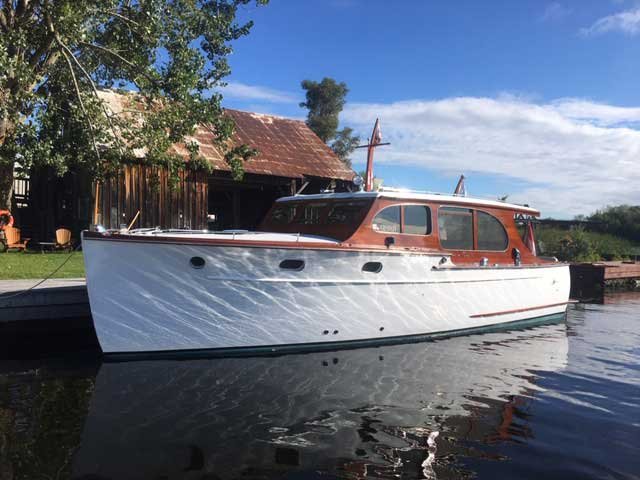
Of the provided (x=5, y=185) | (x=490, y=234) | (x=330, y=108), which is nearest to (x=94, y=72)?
(x=5, y=185)

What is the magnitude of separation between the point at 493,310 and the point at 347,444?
6.21m

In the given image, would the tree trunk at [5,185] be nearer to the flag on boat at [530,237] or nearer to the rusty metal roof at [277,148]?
the rusty metal roof at [277,148]

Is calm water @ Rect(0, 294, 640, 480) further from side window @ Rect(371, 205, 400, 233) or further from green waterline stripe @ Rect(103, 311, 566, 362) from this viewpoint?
side window @ Rect(371, 205, 400, 233)

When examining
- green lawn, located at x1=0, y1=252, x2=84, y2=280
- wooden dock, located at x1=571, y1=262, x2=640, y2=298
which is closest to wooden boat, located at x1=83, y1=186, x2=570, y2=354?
green lawn, located at x1=0, y1=252, x2=84, y2=280

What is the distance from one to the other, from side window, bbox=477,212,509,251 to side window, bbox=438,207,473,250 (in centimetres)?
29

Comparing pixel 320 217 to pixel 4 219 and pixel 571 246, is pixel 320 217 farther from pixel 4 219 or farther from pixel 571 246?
pixel 571 246

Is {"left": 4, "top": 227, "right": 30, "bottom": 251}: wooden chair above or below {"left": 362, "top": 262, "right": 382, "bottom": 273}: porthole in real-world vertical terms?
above

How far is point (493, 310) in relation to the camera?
9.95m

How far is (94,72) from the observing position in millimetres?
14672

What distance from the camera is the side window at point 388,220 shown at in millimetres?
8391

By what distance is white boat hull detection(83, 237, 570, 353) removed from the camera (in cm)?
680

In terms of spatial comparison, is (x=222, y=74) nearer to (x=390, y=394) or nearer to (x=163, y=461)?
(x=390, y=394)

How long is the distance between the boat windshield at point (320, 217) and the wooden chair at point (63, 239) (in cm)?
868

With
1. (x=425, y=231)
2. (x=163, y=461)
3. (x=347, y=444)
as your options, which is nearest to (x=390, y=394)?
A: (x=347, y=444)
